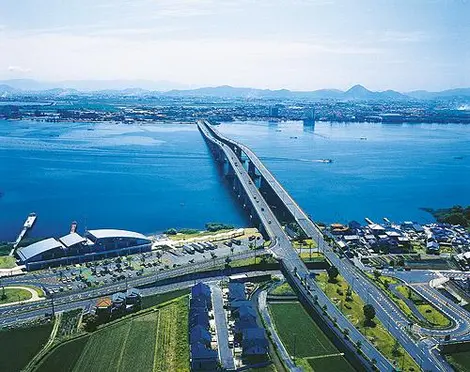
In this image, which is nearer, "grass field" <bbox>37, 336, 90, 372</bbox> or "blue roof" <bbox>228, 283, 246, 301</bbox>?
"grass field" <bbox>37, 336, 90, 372</bbox>

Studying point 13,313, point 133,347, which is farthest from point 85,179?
point 133,347

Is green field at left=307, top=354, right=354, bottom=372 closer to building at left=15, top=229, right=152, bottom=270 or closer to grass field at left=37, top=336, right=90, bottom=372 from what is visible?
grass field at left=37, top=336, right=90, bottom=372

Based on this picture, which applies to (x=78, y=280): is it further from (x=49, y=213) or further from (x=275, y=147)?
(x=275, y=147)

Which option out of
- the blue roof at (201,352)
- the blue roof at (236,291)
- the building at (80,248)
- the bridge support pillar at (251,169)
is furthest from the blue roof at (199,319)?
the bridge support pillar at (251,169)

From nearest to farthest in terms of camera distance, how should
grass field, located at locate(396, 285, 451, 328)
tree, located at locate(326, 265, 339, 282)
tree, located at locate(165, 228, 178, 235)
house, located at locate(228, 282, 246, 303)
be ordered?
grass field, located at locate(396, 285, 451, 328) → house, located at locate(228, 282, 246, 303) → tree, located at locate(326, 265, 339, 282) → tree, located at locate(165, 228, 178, 235)

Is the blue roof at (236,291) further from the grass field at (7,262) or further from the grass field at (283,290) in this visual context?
the grass field at (7,262)

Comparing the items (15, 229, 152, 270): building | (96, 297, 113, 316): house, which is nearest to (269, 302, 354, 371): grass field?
(96, 297, 113, 316): house

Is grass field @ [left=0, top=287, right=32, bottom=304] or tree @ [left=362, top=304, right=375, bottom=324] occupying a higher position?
tree @ [left=362, top=304, right=375, bottom=324]
